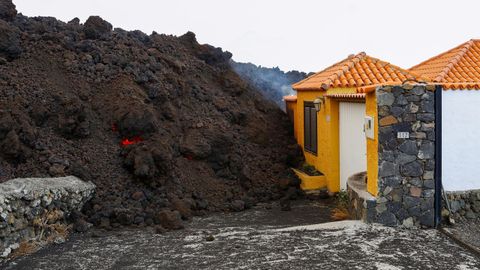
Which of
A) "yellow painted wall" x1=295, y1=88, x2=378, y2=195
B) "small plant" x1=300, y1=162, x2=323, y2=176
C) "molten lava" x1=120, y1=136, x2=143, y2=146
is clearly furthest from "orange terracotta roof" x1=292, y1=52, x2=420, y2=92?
"molten lava" x1=120, y1=136, x2=143, y2=146

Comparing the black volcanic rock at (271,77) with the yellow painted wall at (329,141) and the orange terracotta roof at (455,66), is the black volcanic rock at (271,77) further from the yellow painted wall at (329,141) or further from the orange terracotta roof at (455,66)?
the yellow painted wall at (329,141)

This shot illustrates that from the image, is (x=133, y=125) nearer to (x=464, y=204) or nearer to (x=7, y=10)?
(x=7, y=10)

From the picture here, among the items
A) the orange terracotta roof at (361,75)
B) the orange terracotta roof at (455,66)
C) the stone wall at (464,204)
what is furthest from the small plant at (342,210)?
the orange terracotta roof at (455,66)

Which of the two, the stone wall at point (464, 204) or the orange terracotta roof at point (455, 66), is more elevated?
the orange terracotta roof at point (455, 66)

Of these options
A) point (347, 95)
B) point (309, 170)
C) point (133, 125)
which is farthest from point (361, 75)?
point (133, 125)

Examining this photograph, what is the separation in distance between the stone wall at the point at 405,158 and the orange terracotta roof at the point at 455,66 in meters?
2.84

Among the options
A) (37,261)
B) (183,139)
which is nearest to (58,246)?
(37,261)

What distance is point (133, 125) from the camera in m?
A: 12.5

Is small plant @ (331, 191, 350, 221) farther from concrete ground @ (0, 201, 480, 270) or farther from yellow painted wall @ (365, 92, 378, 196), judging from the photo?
yellow painted wall @ (365, 92, 378, 196)

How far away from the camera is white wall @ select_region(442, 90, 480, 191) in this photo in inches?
356

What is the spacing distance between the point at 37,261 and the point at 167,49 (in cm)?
1059

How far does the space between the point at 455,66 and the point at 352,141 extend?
11.5 feet

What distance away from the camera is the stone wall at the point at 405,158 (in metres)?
8.73

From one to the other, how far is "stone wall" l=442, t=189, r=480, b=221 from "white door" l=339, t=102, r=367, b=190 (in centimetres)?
223
